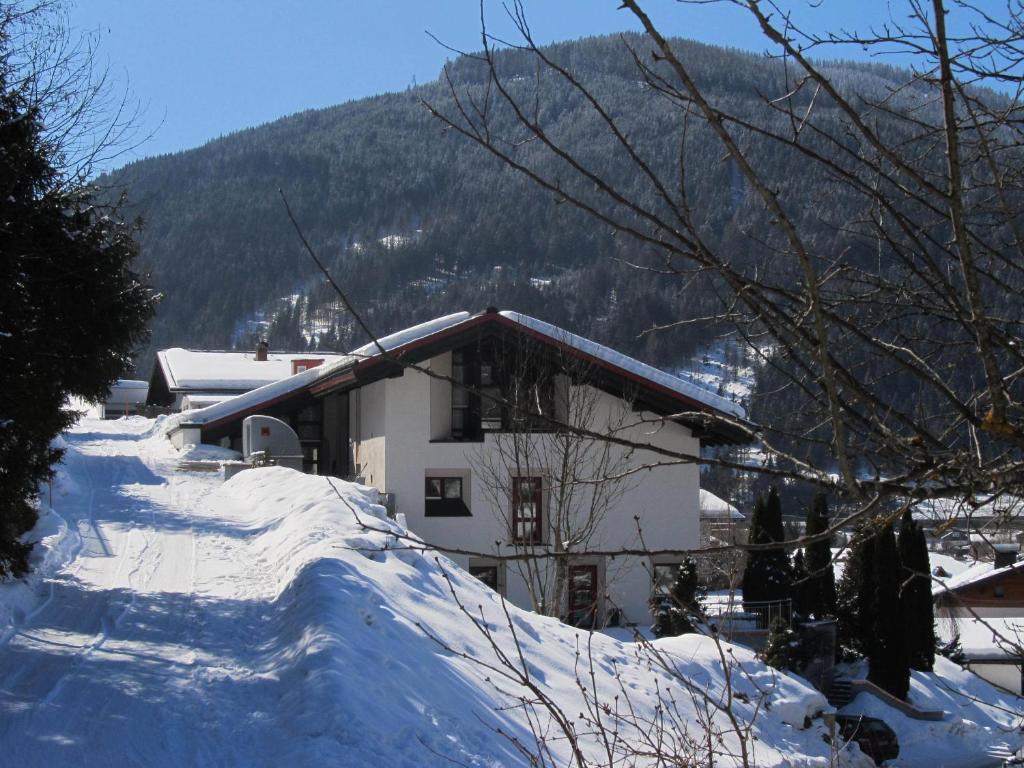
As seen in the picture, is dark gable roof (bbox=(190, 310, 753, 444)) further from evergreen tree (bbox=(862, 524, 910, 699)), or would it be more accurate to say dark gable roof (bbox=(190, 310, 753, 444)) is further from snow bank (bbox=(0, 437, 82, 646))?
snow bank (bbox=(0, 437, 82, 646))

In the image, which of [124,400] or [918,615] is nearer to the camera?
[918,615]

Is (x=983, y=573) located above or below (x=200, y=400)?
below

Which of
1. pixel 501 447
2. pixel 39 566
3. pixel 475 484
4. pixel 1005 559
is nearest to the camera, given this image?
pixel 1005 559

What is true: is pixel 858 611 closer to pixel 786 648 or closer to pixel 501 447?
pixel 786 648

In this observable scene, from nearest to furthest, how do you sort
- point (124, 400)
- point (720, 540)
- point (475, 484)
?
point (720, 540), point (475, 484), point (124, 400)

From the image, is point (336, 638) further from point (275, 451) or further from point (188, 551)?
point (275, 451)

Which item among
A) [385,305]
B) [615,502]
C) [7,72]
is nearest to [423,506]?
[615,502]

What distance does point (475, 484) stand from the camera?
22156 mm

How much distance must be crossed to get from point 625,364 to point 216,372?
100 feet

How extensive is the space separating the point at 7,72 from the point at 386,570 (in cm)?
591

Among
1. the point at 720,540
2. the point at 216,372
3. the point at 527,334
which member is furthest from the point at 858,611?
the point at 216,372

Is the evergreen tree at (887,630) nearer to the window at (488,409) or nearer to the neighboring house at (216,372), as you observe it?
the window at (488,409)

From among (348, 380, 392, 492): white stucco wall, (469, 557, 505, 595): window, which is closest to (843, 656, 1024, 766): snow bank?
(469, 557, 505, 595): window

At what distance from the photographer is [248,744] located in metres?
6.77
